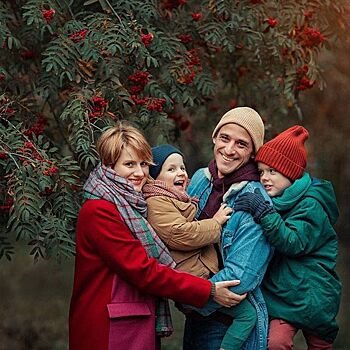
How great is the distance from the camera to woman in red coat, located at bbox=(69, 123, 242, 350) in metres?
4.71

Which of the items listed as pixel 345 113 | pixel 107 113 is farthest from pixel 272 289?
pixel 345 113

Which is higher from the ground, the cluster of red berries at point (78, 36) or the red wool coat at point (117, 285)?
the cluster of red berries at point (78, 36)

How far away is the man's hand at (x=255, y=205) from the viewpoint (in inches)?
187

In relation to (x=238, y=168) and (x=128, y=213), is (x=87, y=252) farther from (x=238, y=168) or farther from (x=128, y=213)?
(x=238, y=168)

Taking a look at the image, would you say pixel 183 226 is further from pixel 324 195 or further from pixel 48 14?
pixel 48 14

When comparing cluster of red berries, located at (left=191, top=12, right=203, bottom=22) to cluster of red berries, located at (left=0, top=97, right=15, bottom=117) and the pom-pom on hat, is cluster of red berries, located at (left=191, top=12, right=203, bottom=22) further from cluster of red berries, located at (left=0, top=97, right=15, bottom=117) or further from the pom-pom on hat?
the pom-pom on hat

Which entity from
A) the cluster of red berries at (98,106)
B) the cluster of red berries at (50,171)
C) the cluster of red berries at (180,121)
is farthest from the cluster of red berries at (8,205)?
the cluster of red berries at (180,121)

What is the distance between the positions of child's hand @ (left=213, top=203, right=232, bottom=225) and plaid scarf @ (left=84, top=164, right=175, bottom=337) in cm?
29

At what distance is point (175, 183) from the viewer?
488 centimetres

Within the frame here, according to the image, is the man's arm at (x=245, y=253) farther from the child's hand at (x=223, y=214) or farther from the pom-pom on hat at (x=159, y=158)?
the pom-pom on hat at (x=159, y=158)

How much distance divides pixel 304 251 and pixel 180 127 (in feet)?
9.76

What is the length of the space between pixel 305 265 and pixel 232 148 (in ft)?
2.14

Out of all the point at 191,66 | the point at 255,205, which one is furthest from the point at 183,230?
the point at 191,66

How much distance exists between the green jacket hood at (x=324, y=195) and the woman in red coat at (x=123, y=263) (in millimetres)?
582
